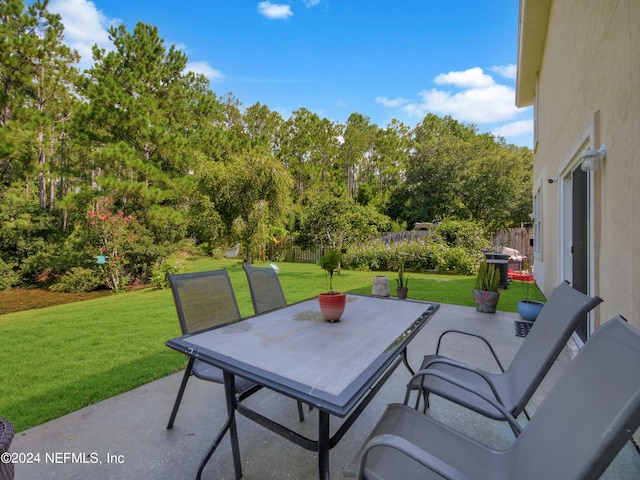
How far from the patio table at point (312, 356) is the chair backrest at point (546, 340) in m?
0.62

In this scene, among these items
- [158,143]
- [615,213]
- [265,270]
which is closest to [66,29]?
[158,143]

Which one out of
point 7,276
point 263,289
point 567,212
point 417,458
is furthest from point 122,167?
point 417,458

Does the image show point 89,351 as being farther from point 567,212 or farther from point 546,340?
point 567,212

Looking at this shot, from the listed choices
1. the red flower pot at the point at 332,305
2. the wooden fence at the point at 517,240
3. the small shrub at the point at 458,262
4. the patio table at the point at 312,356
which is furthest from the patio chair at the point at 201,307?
the wooden fence at the point at 517,240

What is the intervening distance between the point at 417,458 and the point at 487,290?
4.78 m

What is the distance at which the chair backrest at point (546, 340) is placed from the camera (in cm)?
155

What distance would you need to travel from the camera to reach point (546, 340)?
1748 mm

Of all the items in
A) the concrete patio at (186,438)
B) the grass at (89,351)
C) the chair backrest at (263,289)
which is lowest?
the grass at (89,351)

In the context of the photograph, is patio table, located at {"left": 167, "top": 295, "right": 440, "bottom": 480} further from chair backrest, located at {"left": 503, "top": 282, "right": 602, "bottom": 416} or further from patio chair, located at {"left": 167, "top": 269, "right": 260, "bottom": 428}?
chair backrest, located at {"left": 503, "top": 282, "right": 602, "bottom": 416}

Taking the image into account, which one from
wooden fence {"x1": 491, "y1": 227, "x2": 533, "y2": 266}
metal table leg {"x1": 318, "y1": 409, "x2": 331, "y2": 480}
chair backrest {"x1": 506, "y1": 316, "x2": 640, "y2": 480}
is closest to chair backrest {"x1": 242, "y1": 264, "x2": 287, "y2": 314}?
metal table leg {"x1": 318, "y1": 409, "x2": 331, "y2": 480}

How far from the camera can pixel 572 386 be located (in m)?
1.14

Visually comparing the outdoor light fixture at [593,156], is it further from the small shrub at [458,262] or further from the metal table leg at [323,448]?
the small shrub at [458,262]

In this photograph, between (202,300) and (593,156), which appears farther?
(593,156)

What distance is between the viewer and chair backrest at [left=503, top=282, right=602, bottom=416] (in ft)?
5.08
